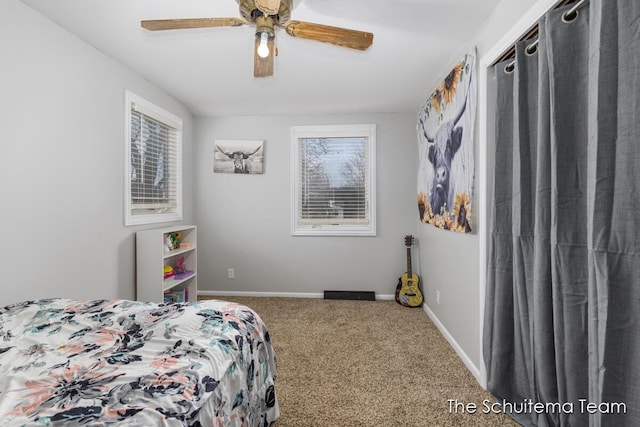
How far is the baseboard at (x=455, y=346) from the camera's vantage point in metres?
1.99

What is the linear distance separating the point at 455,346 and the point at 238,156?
3.21m

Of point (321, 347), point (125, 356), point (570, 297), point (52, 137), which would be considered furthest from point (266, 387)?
point (52, 137)

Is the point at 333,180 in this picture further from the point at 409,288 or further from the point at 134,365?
the point at 134,365

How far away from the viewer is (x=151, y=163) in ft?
9.71

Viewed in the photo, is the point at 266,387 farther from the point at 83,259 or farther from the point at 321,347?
the point at 83,259

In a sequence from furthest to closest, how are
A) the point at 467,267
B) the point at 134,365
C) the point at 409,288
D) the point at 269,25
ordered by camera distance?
the point at 409,288 < the point at 467,267 < the point at 269,25 < the point at 134,365

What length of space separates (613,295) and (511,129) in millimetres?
1033

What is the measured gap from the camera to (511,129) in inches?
65.1

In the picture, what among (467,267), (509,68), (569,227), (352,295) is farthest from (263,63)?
(352,295)

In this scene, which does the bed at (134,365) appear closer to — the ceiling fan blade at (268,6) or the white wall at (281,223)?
the ceiling fan blade at (268,6)

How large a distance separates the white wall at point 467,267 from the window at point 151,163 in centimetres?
286

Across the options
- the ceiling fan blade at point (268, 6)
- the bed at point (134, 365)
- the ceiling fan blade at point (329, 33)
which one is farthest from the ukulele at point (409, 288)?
the ceiling fan blade at point (268, 6)

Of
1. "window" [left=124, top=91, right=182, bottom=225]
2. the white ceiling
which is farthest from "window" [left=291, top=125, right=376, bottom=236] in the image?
"window" [left=124, top=91, right=182, bottom=225]

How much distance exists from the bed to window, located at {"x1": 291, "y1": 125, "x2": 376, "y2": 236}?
7.74 feet
